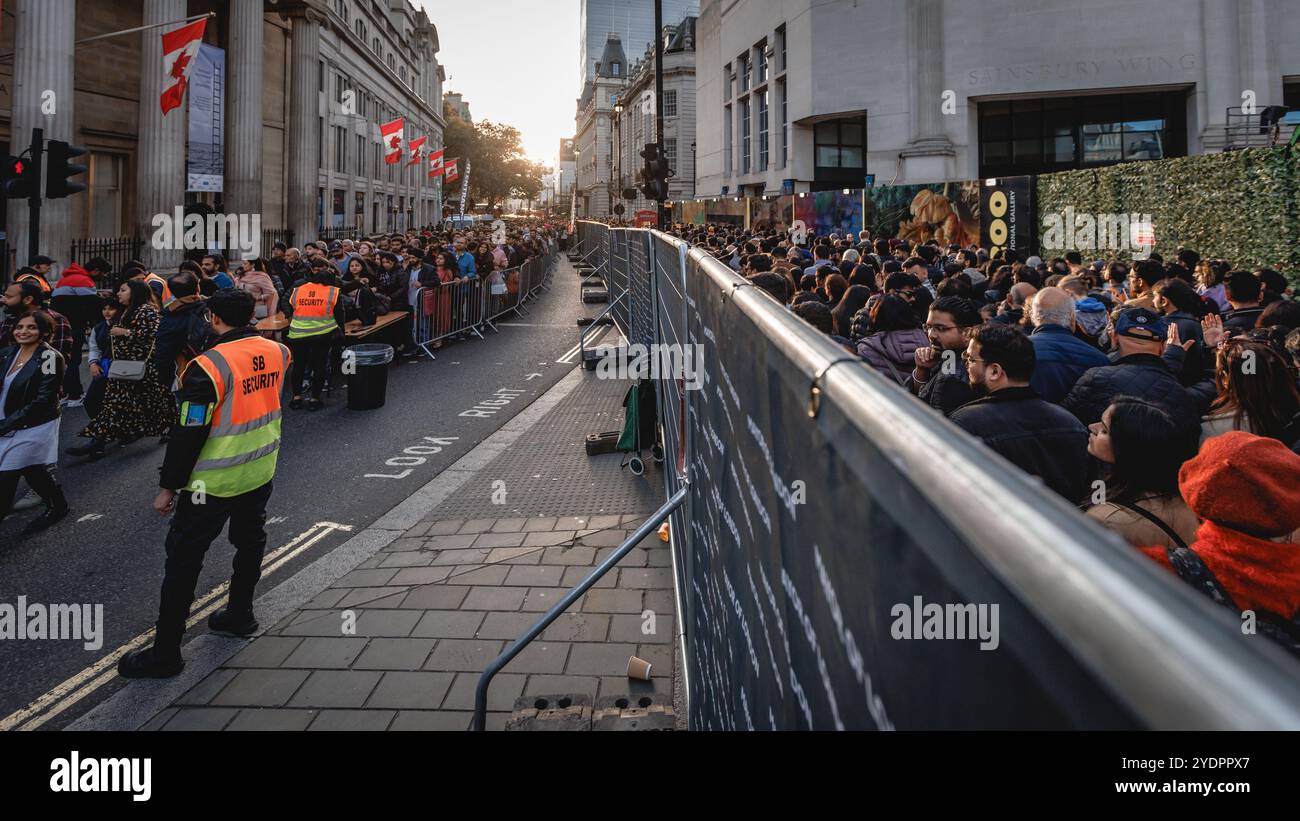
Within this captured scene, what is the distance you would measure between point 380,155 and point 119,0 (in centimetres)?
3363

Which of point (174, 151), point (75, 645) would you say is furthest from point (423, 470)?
point (174, 151)

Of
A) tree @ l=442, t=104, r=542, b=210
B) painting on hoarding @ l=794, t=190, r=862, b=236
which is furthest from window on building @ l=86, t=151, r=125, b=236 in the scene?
tree @ l=442, t=104, r=542, b=210

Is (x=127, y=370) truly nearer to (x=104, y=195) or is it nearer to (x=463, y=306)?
(x=463, y=306)

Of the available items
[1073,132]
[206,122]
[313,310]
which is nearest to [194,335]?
[313,310]

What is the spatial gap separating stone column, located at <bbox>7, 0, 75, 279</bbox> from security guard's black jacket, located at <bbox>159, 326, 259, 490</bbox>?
18263 mm

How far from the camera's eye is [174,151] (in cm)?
2395

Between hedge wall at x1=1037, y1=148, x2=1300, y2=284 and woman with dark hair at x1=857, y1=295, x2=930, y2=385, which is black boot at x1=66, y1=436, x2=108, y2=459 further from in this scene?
hedge wall at x1=1037, y1=148, x2=1300, y2=284

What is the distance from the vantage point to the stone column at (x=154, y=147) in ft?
76.5

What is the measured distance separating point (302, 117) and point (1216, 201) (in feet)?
108

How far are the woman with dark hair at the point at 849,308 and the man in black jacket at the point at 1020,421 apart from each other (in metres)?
3.75

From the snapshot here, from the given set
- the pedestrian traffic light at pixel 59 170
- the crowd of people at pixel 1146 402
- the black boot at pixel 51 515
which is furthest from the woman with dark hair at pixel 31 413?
the pedestrian traffic light at pixel 59 170

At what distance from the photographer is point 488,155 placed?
98812 millimetres

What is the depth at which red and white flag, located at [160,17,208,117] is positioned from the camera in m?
20.0
